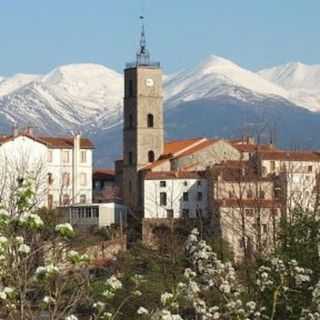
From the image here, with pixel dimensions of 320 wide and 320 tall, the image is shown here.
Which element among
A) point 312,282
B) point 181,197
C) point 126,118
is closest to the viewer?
point 312,282

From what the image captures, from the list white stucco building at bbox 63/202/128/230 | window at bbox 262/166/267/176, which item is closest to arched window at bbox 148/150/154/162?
white stucco building at bbox 63/202/128/230

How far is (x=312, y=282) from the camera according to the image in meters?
16.3

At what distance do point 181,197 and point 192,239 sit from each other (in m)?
60.4

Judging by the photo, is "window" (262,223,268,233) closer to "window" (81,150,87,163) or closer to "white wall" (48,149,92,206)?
"white wall" (48,149,92,206)

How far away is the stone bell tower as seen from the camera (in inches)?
3319

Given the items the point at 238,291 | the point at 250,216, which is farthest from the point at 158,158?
the point at 238,291

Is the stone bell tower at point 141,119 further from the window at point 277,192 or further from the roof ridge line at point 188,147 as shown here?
the window at point 277,192

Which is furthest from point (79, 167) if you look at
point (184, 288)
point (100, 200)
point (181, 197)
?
point (184, 288)

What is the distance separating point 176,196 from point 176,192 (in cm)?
61

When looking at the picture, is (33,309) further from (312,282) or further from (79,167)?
(79,167)

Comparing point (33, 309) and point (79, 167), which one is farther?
point (79, 167)

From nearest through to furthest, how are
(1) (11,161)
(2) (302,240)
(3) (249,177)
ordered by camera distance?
(2) (302,240)
(3) (249,177)
(1) (11,161)

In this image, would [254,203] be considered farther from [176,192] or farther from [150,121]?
[150,121]

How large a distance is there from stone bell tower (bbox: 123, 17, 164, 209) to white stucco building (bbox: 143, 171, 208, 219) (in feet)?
17.2
